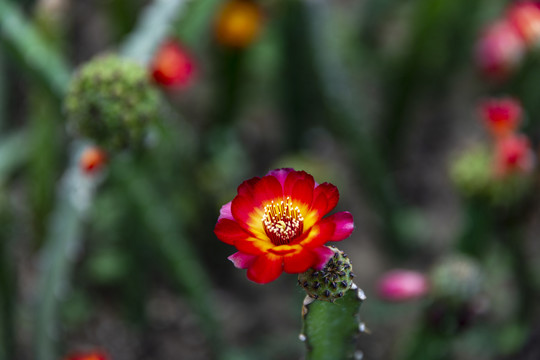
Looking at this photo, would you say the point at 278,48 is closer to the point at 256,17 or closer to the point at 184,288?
the point at 256,17

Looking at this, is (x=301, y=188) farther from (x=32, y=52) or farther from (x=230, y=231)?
(x=32, y=52)

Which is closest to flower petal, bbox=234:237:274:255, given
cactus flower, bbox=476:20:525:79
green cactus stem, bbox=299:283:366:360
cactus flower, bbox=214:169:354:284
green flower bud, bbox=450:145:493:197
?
cactus flower, bbox=214:169:354:284

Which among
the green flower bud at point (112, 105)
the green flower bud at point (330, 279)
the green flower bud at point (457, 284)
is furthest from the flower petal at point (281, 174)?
the green flower bud at point (457, 284)

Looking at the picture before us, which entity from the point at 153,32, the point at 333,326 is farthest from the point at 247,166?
the point at 333,326

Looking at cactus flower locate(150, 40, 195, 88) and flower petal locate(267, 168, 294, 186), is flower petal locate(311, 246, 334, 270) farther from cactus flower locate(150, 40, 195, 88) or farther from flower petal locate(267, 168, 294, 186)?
cactus flower locate(150, 40, 195, 88)

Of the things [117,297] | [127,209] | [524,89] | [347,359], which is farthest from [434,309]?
[117,297]

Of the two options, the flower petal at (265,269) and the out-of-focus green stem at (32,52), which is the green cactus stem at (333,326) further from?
the out-of-focus green stem at (32,52)
